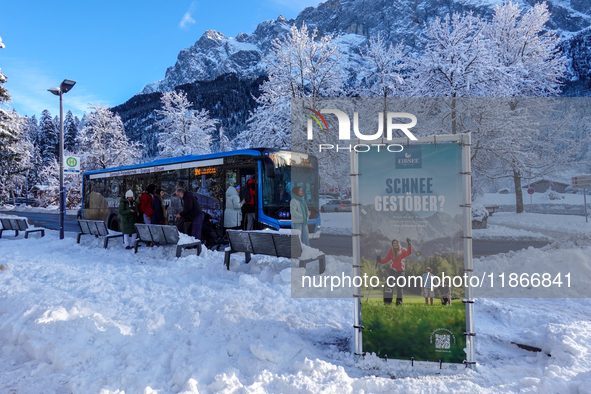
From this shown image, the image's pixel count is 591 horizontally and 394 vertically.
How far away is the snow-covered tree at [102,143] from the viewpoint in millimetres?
33656

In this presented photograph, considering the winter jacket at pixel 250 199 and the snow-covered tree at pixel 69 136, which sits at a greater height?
the snow-covered tree at pixel 69 136

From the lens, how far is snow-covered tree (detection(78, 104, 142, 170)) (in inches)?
1325

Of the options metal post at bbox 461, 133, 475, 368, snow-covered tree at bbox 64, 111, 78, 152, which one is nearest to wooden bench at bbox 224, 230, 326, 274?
metal post at bbox 461, 133, 475, 368

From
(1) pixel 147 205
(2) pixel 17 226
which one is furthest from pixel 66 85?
(1) pixel 147 205

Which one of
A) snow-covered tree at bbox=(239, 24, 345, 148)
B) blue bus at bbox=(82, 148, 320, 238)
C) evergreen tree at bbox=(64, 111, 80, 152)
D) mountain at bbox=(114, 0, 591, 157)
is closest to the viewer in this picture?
blue bus at bbox=(82, 148, 320, 238)

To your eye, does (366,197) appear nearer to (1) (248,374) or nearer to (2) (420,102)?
(1) (248,374)

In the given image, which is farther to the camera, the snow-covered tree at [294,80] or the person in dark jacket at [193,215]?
the snow-covered tree at [294,80]

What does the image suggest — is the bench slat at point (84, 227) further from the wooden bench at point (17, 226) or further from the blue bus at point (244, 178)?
the wooden bench at point (17, 226)

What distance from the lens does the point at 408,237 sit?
3320mm

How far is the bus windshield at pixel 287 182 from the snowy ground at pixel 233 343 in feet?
14.2

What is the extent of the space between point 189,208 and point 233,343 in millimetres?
6109

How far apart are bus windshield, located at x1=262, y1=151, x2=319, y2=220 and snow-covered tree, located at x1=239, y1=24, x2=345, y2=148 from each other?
11244 millimetres

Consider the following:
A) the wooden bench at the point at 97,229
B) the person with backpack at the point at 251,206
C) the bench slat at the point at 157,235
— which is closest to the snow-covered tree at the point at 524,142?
the person with backpack at the point at 251,206

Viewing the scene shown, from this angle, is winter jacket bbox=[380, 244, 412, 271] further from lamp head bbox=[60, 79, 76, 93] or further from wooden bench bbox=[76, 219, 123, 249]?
lamp head bbox=[60, 79, 76, 93]
